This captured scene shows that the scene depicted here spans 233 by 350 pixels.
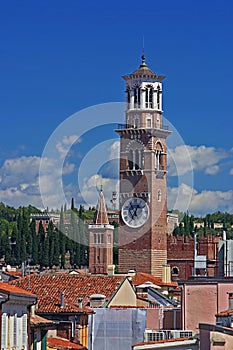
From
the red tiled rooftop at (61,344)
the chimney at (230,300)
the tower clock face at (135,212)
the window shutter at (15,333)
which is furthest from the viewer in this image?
the tower clock face at (135,212)

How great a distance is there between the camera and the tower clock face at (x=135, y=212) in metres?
123

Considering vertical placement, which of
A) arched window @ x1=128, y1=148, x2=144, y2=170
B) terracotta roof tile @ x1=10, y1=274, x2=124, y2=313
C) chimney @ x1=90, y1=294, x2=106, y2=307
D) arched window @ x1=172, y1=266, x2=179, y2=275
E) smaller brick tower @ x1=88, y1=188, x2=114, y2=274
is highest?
arched window @ x1=128, y1=148, x2=144, y2=170

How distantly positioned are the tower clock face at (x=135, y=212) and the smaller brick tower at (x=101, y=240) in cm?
1636

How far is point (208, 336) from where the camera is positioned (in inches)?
853

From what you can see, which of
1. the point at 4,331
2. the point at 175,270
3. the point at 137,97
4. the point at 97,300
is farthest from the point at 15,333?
the point at 175,270

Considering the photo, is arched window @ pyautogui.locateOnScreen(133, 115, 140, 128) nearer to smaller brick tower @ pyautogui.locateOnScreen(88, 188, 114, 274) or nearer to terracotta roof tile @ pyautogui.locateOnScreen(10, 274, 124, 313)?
smaller brick tower @ pyautogui.locateOnScreen(88, 188, 114, 274)

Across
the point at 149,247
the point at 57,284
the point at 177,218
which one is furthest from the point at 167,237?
the point at 57,284

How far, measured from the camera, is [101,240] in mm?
142250

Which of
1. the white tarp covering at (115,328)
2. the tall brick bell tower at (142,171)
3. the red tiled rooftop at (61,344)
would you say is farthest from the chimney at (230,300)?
the tall brick bell tower at (142,171)

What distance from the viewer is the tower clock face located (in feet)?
402

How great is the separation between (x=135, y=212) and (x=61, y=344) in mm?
88248

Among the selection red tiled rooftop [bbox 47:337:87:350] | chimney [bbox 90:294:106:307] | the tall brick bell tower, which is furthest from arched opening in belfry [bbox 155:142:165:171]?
red tiled rooftop [bbox 47:337:87:350]

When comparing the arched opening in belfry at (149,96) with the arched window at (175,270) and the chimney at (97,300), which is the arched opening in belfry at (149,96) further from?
the chimney at (97,300)

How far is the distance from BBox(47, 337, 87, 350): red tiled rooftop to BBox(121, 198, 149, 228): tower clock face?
278 ft
